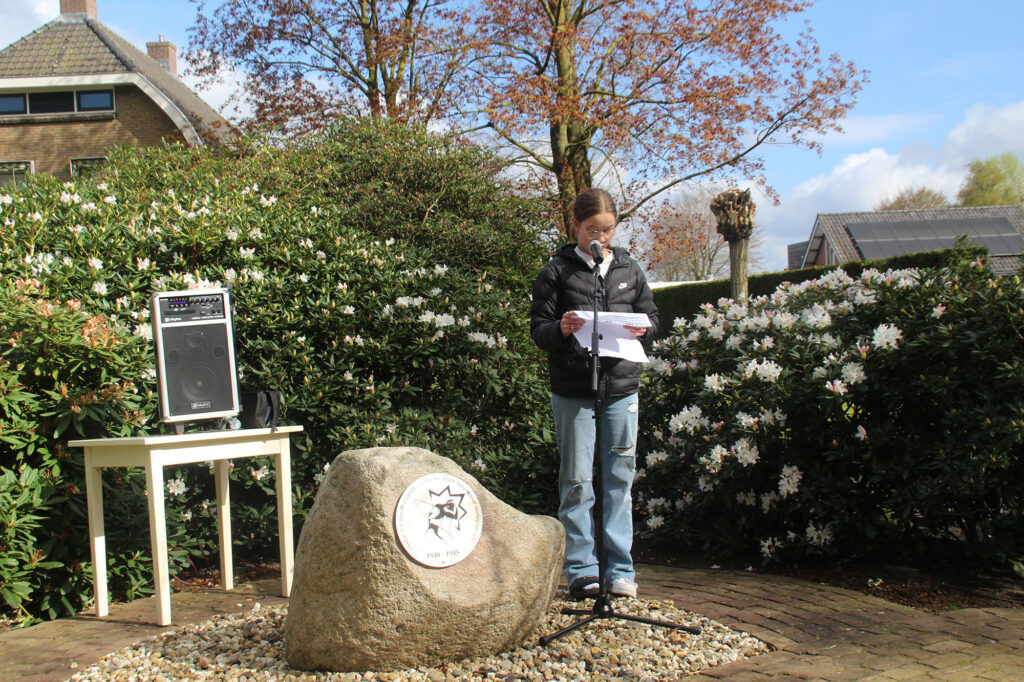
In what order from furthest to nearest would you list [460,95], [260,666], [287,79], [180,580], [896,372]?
1. [287,79]
2. [460,95]
3. [180,580]
4. [896,372]
5. [260,666]

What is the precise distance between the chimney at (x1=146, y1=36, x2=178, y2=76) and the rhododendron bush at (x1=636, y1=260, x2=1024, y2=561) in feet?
105

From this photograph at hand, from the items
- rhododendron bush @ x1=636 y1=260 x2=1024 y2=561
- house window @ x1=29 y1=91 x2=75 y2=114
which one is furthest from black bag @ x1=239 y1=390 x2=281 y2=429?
house window @ x1=29 y1=91 x2=75 y2=114

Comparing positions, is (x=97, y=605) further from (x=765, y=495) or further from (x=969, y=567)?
(x=969, y=567)

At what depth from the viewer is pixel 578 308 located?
161 inches

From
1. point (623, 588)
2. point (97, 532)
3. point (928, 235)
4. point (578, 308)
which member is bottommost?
point (623, 588)

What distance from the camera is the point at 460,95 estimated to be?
48.5 feet

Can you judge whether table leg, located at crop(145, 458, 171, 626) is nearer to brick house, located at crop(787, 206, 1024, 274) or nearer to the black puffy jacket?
the black puffy jacket

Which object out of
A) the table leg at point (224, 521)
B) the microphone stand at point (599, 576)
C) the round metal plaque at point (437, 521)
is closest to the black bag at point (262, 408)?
the table leg at point (224, 521)

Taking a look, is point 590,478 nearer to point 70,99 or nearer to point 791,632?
point 791,632

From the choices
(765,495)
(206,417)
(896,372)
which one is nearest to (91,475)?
(206,417)

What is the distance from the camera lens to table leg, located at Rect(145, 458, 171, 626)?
12.5 feet

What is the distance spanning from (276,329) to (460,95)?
33.9ft

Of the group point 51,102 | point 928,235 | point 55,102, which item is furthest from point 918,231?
point 51,102

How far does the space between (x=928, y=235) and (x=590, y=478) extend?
30.7 meters
